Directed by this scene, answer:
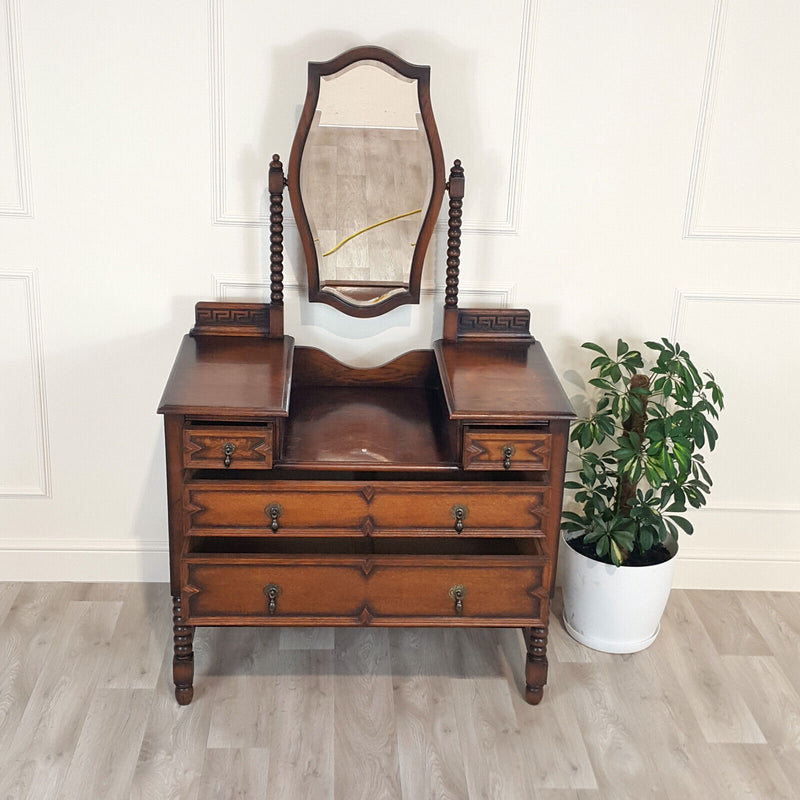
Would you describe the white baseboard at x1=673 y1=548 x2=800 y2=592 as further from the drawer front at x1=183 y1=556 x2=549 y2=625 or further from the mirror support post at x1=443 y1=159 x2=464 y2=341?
the mirror support post at x1=443 y1=159 x2=464 y2=341

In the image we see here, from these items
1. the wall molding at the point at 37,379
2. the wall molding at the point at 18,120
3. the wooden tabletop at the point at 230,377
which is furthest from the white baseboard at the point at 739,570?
the wall molding at the point at 18,120

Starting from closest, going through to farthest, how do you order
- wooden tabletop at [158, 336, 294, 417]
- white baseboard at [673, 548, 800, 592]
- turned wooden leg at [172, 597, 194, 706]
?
wooden tabletop at [158, 336, 294, 417] < turned wooden leg at [172, 597, 194, 706] < white baseboard at [673, 548, 800, 592]

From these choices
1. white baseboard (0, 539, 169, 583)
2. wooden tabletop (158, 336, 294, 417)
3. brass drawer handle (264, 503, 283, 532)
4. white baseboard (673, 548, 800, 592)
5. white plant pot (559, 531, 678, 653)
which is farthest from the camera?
white baseboard (673, 548, 800, 592)

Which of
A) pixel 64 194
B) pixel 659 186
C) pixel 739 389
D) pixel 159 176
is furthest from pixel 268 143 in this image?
pixel 739 389

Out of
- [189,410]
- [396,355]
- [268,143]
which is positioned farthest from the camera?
[396,355]

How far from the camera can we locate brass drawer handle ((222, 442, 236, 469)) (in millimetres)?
2197

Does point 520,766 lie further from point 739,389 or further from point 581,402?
point 739,389

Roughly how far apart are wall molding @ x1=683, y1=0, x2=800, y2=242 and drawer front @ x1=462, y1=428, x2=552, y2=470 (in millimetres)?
837

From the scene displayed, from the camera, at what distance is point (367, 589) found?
92.9 inches

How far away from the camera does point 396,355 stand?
2.72 metres

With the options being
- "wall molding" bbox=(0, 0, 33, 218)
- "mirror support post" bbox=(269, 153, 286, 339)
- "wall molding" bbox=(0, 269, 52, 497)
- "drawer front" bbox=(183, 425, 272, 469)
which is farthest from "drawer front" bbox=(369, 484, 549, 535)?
"wall molding" bbox=(0, 0, 33, 218)

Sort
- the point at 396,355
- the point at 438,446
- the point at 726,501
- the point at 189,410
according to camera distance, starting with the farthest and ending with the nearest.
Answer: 1. the point at 726,501
2. the point at 396,355
3. the point at 438,446
4. the point at 189,410

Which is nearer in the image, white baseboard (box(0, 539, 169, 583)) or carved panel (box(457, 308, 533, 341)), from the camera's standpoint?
carved panel (box(457, 308, 533, 341))

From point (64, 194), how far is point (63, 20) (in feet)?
1.41
